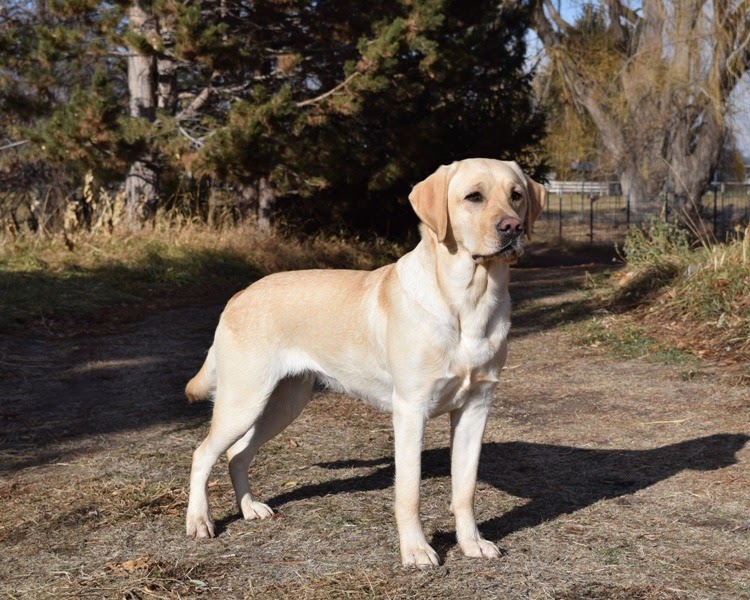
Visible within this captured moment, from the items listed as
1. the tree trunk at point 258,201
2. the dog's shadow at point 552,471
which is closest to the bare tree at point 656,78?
the tree trunk at point 258,201

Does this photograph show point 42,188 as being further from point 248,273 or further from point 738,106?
point 738,106

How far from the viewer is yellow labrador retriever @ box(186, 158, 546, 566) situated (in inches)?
137

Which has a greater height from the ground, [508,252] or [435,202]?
[435,202]

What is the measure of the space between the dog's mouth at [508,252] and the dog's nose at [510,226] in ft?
0.10

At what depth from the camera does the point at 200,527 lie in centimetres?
383

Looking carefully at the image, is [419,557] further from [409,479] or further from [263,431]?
[263,431]

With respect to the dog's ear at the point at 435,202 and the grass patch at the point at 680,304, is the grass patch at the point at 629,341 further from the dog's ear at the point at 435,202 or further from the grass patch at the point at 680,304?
→ the dog's ear at the point at 435,202

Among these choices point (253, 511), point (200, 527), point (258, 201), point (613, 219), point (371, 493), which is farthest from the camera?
point (613, 219)

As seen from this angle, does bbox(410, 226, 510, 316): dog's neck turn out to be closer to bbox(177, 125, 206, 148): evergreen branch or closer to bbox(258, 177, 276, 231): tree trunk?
bbox(177, 125, 206, 148): evergreen branch

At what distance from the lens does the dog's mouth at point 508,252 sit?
134 inches

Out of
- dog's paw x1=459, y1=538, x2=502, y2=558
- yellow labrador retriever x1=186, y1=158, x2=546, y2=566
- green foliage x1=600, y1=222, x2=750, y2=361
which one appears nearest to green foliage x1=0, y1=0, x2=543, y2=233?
green foliage x1=600, y1=222, x2=750, y2=361

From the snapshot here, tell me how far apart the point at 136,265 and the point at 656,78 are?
988 centimetres

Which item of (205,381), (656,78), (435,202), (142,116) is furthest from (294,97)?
(435,202)

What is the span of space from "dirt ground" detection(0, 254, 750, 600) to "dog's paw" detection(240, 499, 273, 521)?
78 mm
